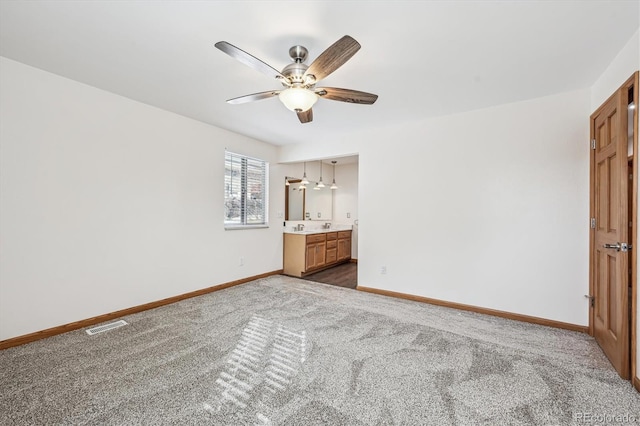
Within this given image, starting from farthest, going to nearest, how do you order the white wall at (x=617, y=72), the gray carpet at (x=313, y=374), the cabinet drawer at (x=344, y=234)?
the cabinet drawer at (x=344, y=234) → the white wall at (x=617, y=72) → the gray carpet at (x=313, y=374)

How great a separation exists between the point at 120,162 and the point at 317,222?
4.08 meters

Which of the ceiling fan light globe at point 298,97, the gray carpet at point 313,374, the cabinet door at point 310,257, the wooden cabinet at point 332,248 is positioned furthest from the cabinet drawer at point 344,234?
the ceiling fan light globe at point 298,97

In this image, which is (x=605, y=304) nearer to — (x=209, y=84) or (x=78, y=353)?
(x=209, y=84)

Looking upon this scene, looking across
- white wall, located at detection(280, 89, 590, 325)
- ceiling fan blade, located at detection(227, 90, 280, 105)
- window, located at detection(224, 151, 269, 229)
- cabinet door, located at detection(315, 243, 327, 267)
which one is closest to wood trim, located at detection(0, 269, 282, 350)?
window, located at detection(224, 151, 269, 229)

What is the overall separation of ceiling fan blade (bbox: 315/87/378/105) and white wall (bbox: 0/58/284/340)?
239 cm

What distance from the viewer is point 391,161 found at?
156 inches

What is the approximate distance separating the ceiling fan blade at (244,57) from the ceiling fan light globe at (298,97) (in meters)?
0.12

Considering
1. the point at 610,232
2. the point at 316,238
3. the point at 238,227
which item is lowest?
the point at 316,238

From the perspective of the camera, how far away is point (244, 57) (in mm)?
1757

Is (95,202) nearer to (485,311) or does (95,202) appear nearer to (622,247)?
(485,311)

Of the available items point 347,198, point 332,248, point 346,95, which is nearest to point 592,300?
point 346,95

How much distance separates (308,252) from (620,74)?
4.37 m

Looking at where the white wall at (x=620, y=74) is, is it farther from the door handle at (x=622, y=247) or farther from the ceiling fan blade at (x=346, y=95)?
the ceiling fan blade at (x=346, y=95)

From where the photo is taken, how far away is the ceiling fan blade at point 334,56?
1.63m
